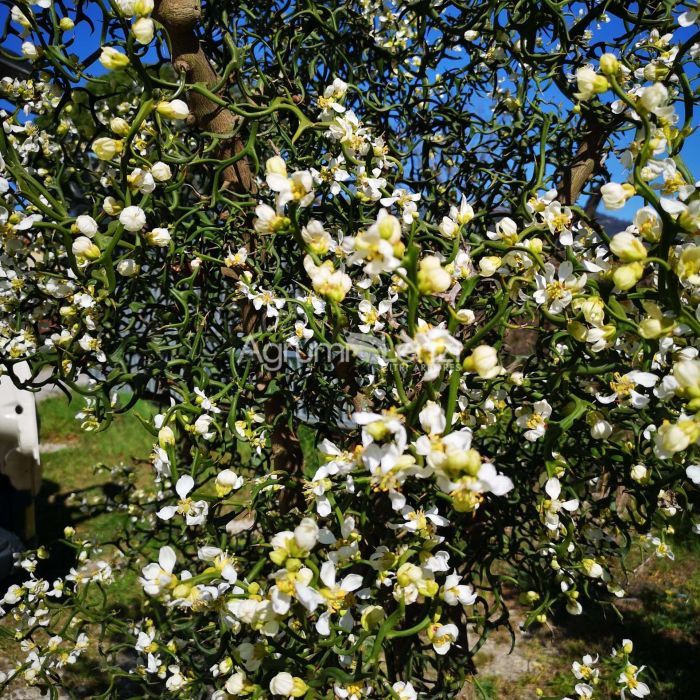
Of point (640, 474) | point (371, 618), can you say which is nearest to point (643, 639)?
Answer: point (640, 474)

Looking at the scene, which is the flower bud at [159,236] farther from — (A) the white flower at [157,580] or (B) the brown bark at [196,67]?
(A) the white flower at [157,580]

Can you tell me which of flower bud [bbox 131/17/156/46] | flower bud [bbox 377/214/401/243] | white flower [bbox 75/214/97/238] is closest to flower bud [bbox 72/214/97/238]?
white flower [bbox 75/214/97/238]

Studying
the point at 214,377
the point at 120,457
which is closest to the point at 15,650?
the point at 214,377

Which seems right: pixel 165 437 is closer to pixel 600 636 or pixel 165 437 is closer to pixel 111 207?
pixel 111 207

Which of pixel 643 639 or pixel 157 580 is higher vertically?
pixel 157 580

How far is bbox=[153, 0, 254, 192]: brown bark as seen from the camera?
1.12 meters

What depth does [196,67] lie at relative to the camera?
3.78 ft

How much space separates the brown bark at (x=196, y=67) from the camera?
112cm

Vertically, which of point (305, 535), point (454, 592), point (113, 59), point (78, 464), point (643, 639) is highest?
point (113, 59)

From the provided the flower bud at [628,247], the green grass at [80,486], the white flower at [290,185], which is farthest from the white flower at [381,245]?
the green grass at [80,486]

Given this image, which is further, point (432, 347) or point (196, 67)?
point (196, 67)

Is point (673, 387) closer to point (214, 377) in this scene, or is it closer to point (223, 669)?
point (223, 669)

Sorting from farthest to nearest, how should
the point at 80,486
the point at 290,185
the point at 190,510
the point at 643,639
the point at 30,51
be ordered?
the point at 80,486 → the point at 643,639 → the point at 30,51 → the point at 190,510 → the point at 290,185

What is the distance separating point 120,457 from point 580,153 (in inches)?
186
